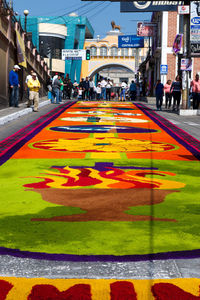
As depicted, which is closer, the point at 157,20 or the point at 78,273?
the point at 78,273

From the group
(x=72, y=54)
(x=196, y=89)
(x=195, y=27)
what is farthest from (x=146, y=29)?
(x=195, y=27)

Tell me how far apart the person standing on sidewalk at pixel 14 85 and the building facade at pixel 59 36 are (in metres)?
43.0

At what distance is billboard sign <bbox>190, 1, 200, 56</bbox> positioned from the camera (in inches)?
732

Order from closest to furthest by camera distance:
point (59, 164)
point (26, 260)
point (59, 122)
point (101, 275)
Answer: point (101, 275) < point (26, 260) < point (59, 164) < point (59, 122)

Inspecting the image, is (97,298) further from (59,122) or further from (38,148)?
(59,122)

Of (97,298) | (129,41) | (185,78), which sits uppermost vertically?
(129,41)

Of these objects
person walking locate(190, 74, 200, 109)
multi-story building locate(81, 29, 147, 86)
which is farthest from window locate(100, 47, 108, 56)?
person walking locate(190, 74, 200, 109)

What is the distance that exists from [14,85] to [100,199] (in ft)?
49.9

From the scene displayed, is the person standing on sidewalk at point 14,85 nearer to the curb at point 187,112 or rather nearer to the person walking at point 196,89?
the curb at point 187,112

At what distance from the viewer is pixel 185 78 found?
19516mm

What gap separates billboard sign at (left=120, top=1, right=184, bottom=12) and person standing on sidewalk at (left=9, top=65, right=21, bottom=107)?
821cm

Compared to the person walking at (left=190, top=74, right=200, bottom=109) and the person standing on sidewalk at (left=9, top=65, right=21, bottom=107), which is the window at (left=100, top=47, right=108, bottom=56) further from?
the person walking at (left=190, top=74, right=200, bottom=109)

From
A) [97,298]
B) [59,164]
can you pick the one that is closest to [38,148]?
[59,164]

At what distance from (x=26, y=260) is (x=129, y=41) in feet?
138
